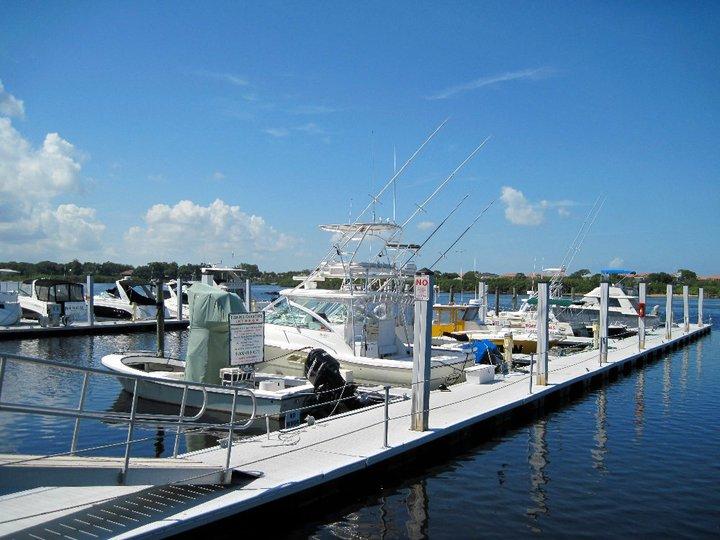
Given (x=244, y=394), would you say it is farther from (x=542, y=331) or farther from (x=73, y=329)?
(x=73, y=329)

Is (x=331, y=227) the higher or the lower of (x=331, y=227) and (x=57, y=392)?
the higher

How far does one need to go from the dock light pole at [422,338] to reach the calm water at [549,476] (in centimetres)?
126

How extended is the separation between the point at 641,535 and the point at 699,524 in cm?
117

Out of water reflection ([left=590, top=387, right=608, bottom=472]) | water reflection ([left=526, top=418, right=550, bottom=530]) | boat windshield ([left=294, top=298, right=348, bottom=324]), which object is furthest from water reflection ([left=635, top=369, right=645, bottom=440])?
boat windshield ([left=294, top=298, right=348, bottom=324])

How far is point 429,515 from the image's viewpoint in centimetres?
942

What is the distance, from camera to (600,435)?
47.8 feet

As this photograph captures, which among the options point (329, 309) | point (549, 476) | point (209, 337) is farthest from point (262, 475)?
point (329, 309)

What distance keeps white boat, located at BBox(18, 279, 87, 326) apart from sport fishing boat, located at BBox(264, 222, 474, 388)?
23.5 meters

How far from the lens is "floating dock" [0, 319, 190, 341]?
33469 mm

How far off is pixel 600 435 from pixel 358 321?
738 centimetres

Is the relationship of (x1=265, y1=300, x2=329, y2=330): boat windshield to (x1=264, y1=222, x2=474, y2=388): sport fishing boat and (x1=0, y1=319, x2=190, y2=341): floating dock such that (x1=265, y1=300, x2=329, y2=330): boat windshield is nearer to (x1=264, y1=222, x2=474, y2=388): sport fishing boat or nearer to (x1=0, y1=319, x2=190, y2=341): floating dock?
(x1=264, y1=222, x2=474, y2=388): sport fishing boat

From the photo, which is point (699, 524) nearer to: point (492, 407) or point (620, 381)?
point (492, 407)

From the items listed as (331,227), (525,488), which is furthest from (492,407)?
(331,227)

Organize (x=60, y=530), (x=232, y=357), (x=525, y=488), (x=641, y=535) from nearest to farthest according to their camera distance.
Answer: (x=60, y=530)
(x=641, y=535)
(x=525, y=488)
(x=232, y=357)
